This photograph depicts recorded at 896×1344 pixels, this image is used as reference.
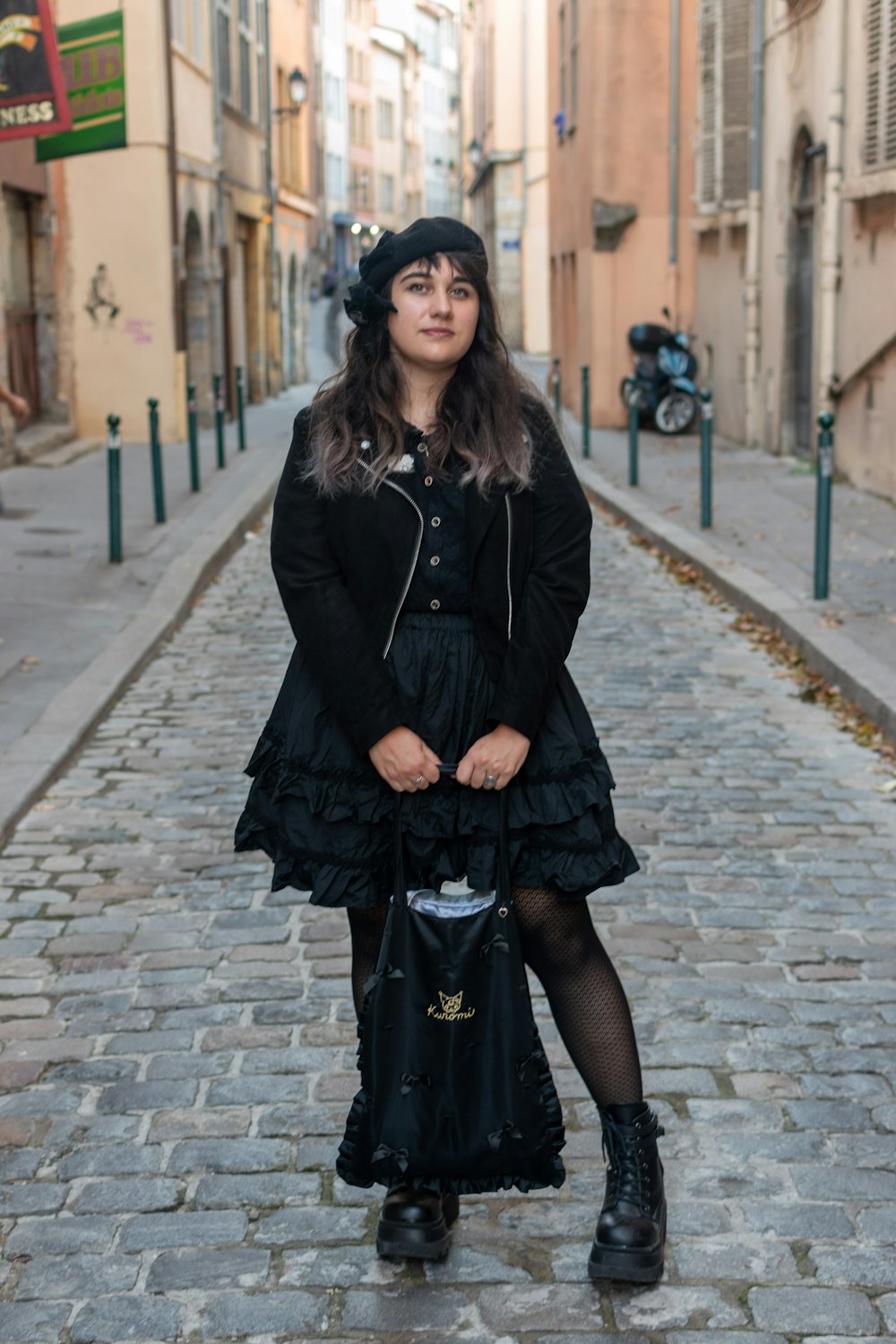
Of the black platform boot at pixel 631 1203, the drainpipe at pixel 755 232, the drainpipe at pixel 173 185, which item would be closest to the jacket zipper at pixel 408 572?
the black platform boot at pixel 631 1203

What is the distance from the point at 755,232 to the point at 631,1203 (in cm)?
1753

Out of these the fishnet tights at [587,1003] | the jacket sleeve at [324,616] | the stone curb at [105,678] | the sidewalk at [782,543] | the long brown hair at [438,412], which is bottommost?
the stone curb at [105,678]

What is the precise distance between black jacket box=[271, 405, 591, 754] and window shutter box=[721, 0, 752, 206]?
58.5 feet

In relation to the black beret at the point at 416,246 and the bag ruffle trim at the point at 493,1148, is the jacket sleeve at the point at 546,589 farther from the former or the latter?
the bag ruffle trim at the point at 493,1148

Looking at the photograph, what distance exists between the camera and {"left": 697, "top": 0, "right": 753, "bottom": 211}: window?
19875 mm

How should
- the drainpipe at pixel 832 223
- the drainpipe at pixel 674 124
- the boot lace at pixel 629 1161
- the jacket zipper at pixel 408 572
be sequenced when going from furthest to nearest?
the drainpipe at pixel 674 124, the drainpipe at pixel 832 223, the boot lace at pixel 629 1161, the jacket zipper at pixel 408 572

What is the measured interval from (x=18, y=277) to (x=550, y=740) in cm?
1827

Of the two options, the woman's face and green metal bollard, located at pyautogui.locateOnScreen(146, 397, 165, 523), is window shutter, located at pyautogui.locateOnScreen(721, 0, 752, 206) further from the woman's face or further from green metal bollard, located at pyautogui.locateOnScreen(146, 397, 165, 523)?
the woman's face

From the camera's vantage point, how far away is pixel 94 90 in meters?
18.3

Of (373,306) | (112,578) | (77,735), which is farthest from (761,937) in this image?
(112,578)

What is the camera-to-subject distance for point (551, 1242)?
3.31 m

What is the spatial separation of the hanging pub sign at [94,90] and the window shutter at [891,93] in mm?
7515

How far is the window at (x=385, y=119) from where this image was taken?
8794 cm

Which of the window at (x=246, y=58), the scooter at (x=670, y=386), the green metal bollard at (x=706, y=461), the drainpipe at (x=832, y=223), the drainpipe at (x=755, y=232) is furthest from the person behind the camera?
the window at (x=246, y=58)
